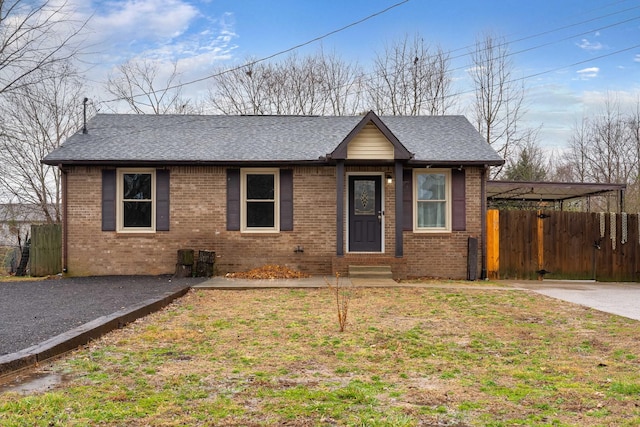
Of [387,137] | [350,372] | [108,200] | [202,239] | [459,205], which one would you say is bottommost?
[350,372]

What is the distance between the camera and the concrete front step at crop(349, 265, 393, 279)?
1185 cm

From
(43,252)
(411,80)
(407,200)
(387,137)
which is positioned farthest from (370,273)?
(411,80)

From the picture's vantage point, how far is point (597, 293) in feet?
34.4

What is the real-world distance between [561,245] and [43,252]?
13447mm

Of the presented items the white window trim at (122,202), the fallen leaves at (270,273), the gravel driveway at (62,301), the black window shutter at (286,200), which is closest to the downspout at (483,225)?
the fallen leaves at (270,273)

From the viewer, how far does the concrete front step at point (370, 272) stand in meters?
11.9

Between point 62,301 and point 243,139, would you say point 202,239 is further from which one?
point 62,301

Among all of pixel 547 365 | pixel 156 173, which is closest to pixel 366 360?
pixel 547 365

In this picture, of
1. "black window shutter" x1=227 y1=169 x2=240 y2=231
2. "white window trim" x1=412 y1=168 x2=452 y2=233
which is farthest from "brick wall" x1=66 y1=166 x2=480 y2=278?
"white window trim" x1=412 y1=168 x2=452 y2=233

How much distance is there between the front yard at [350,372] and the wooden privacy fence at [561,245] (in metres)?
5.28

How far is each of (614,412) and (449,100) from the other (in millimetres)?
21598

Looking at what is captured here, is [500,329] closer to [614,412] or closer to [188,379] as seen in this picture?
[614,412]

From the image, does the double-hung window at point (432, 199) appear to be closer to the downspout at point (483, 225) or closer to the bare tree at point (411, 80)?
the downspout at point (483, 225)

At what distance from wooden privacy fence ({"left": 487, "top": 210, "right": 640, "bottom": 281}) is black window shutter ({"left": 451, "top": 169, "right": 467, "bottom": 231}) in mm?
720
